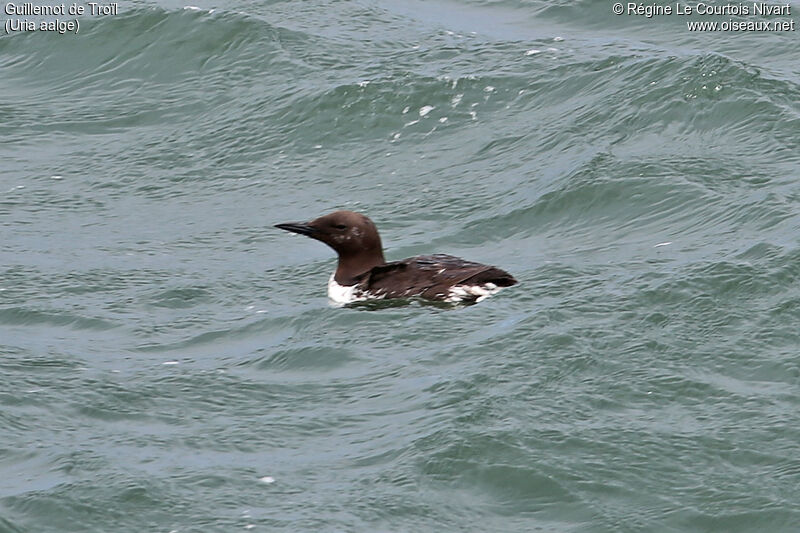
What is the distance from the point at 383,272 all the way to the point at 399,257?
1376 mm

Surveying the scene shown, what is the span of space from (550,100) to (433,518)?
8089mm

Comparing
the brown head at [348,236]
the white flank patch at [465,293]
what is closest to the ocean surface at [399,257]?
the white flank patch at [465,293]

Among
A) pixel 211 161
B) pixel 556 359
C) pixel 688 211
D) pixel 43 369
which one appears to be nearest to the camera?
pixel 556 359

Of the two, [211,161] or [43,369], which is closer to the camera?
[43,369]

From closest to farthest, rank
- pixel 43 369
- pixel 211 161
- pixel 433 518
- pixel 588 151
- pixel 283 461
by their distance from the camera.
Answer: pixel 433 518 < pixel 283 461 < pixel 43 369 < pixel 588 151 < pixel 211 161

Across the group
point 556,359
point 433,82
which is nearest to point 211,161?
point 433,82

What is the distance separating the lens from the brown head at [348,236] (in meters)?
12.6


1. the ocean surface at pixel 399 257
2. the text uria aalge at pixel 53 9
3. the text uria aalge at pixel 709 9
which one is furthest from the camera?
the text uria aalge at pixel 53 9

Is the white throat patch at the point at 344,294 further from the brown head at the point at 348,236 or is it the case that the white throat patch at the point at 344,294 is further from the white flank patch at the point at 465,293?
the white flank patch at the point at 465,293

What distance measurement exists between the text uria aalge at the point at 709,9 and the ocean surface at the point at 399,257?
6.9 inches

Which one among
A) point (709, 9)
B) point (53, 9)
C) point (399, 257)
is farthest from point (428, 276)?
point (53, 9)

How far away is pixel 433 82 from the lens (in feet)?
54.7

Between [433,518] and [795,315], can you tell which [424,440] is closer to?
[433,518]

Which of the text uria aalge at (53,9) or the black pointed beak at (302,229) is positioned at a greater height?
the text uria aalge at (53,9)
